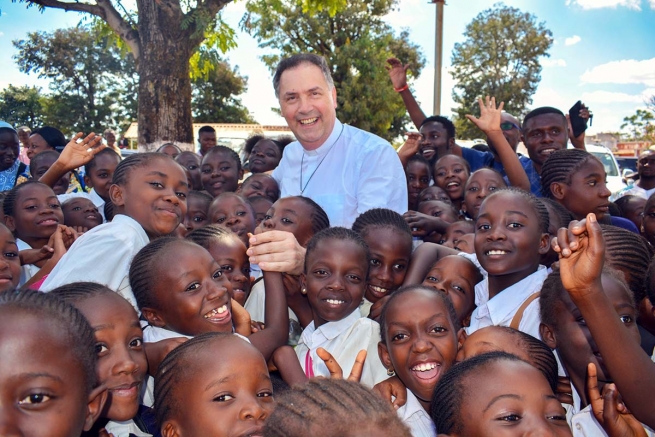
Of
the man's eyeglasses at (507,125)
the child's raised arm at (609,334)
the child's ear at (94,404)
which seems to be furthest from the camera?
the man's eyeglasses at (507,125)

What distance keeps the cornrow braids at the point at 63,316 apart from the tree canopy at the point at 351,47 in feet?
60.1

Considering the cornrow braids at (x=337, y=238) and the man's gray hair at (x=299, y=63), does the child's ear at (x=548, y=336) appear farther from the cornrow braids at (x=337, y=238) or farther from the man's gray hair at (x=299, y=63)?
the man's gray hair at (x=299, y=63)

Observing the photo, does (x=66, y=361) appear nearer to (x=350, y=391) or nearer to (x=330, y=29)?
(x=350, y=391)

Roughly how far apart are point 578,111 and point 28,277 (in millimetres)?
4486

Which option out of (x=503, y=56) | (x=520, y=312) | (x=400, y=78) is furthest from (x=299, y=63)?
(x=503, y=56)

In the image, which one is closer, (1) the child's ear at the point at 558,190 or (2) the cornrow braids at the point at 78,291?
(2) the cornrow braids at the point at 78,291

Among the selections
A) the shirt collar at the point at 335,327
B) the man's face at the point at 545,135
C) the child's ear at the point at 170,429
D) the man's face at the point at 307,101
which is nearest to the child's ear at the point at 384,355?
the shirt collar at the point at 335,327

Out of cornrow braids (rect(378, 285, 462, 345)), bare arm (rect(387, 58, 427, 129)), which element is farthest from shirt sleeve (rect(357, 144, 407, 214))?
bare arm (rect(387, 58, 427, 129))

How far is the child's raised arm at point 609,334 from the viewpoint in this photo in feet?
→ 6.22

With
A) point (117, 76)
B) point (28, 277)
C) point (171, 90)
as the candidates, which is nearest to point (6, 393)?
point (28, 277)

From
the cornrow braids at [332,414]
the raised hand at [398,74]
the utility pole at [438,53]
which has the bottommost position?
the cornrow braids at [332,414]

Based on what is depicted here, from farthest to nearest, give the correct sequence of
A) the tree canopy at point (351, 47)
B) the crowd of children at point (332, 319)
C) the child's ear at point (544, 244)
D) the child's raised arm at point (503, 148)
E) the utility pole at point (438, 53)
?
the tree canopy at point (351, 47) < the utility pole at point (438, 53) < the child's raised arm at point (503, 148) < the child's ear at point (544, 244) < the crowd of children at point (332, 319)

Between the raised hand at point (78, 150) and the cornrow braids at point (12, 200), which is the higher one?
the raised hand at point (78, 150)

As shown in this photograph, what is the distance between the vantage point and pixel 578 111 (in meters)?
5.09
